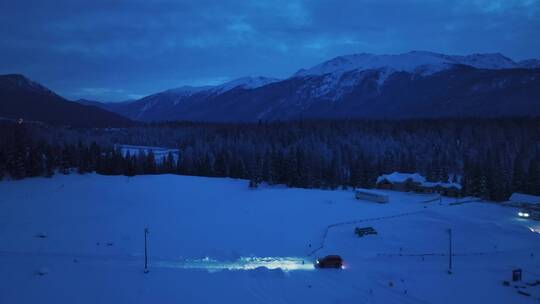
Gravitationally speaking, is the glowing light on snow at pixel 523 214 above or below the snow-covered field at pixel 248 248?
above

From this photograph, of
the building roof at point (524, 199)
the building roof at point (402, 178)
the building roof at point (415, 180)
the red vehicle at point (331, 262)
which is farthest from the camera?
the building roof at point (402, 178)

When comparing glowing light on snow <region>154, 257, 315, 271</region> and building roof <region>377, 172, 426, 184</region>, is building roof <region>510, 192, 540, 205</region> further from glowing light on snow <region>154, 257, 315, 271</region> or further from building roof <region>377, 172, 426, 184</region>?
glowing light on snow <region>154, 257, 315, 271</region>

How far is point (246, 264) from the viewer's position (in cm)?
3619

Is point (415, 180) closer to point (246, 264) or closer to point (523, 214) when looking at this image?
point (523, 214)

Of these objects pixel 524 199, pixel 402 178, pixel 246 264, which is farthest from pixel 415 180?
pixel 246 264

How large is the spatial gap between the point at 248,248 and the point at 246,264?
507 centimetres

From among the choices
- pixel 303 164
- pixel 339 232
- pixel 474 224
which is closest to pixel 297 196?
pixel 303 164

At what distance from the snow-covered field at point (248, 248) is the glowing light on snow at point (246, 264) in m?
0.09

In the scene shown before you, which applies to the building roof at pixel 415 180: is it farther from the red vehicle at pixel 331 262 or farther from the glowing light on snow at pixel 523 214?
the red vehicle at pixel 331 262

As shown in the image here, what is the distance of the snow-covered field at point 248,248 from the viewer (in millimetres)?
30000

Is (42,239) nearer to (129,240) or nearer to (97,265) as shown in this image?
(129,240)

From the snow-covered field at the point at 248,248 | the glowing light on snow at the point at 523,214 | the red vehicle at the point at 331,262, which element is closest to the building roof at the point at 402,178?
the snow-covered field at the point at 248,248

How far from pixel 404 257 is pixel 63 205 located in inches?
1731

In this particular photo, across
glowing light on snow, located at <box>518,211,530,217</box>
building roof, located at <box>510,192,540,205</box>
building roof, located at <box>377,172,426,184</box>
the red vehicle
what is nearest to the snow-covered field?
the red vehicle
